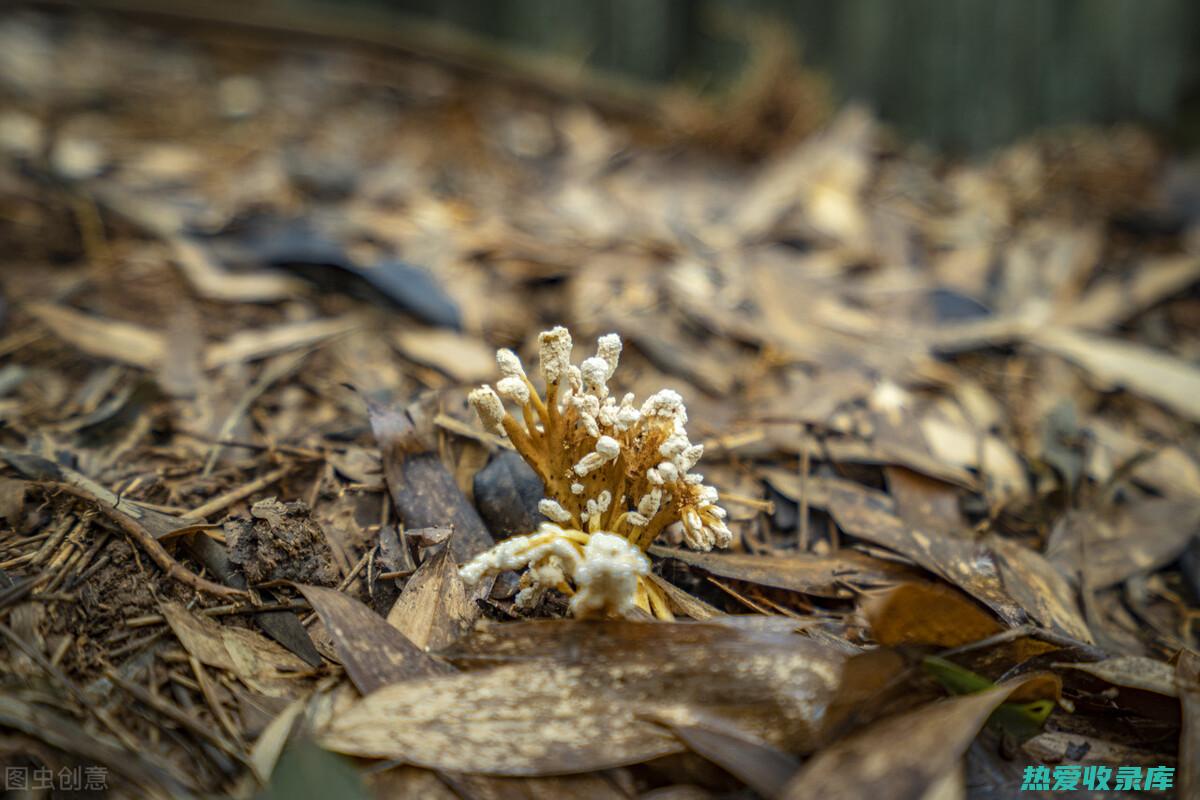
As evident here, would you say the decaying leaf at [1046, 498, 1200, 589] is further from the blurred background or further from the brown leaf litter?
the blurred background

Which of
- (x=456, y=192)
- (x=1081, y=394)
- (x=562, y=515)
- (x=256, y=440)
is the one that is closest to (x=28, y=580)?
(x=256, y=440)

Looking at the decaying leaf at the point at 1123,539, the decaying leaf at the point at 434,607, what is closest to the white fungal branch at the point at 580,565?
→ the decaying leaf at the point at 434,607

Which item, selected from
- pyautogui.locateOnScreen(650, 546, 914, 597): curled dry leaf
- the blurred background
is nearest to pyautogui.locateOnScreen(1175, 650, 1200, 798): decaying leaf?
pyautogui.locateOnScreen(650, 546, 914, 597): curled dry leaf

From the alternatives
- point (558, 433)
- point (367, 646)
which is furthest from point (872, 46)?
point (367, 646)

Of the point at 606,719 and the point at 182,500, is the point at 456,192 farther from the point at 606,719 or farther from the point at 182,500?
the point at 606,719

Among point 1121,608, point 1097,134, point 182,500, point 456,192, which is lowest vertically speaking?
point 1121,608

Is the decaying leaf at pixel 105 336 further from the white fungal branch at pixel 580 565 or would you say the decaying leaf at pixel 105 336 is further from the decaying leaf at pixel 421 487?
the white fungal branch at pixel 580 565
